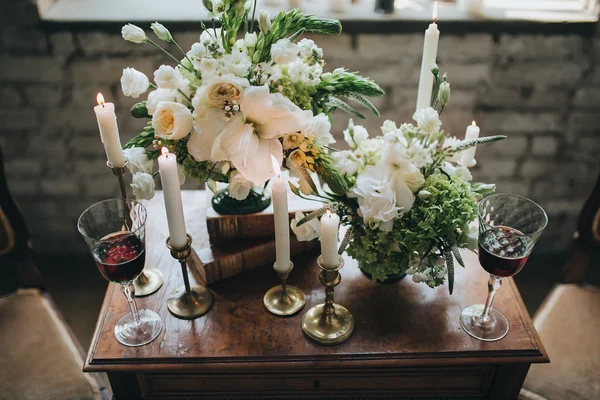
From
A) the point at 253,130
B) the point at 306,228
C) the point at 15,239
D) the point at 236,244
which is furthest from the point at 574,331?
the point at 15,239

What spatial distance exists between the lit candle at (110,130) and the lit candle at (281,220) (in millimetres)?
398

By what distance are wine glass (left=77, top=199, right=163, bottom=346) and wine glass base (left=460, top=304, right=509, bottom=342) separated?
0.69 meters

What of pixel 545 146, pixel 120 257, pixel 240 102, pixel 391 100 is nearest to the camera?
pixel 240 102

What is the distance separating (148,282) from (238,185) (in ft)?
1.27

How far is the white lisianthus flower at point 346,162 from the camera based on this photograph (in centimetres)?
113

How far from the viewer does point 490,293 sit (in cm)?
116

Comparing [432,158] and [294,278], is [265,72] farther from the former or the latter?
[294,278]

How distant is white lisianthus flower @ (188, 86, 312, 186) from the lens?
3.24 ft

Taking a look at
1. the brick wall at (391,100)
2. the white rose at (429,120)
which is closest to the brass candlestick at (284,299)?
the white rose at (429,120)

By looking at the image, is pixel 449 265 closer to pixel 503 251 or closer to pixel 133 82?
pixel 503 251

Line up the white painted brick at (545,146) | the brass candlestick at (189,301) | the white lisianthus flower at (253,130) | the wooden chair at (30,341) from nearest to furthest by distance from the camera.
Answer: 1. the white lisianthus flower at (253,130)
2. the brass candlestick at (189,301)
3. the wooden chair at (30,341)
4. the white painted brick at (545,146)

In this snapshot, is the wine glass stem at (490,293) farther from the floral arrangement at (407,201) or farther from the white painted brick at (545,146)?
the white painted brick at (545,146)

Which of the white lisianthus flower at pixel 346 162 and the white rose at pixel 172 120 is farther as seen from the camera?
the white lisianthus flower at pixel 346 162

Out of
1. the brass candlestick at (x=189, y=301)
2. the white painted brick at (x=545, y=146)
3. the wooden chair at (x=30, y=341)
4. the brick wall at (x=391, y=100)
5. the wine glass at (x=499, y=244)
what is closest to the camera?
the wine glass at (x=499, y=244)
